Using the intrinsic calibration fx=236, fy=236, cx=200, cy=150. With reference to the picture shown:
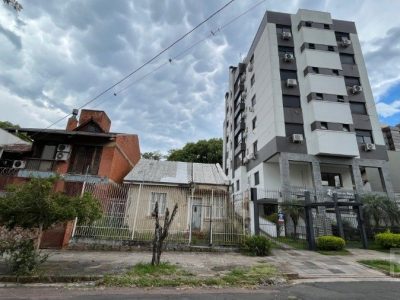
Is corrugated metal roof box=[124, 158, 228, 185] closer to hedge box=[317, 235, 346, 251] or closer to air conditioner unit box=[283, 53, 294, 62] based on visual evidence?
hedge box=[317, 235, 346, 251]

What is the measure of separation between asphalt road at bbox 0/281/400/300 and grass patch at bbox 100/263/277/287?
0.40 m

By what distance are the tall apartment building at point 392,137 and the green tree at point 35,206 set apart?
3543 centimetres

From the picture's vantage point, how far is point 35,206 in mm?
6895

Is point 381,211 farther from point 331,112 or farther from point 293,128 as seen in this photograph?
point 331,112

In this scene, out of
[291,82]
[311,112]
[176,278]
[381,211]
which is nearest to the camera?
[176,278]

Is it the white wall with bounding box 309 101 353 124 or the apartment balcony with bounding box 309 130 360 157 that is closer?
the apartment balcony with bounding box 309 130 360 157

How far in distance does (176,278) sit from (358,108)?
24.6m

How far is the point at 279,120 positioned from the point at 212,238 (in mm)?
14270

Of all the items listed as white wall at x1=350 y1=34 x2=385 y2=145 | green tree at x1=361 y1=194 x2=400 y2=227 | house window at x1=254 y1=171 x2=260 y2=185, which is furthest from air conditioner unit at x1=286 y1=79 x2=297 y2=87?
green tree at x1=361 y1=194 x2=400 y2=227

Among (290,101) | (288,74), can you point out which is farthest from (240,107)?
(290,101)

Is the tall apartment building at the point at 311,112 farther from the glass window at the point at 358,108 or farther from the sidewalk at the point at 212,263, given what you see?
the sidewalk at the point at 212,263

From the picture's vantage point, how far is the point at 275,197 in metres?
20.3

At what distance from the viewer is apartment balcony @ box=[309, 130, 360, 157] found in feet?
67.0

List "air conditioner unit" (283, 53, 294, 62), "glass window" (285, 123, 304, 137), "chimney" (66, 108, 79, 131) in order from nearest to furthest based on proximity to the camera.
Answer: "chimney" (66, 108, 79, 131), "glass window" (285, 123, 304, 137), "air conditioner unit" (283, 53, 294, 62)
